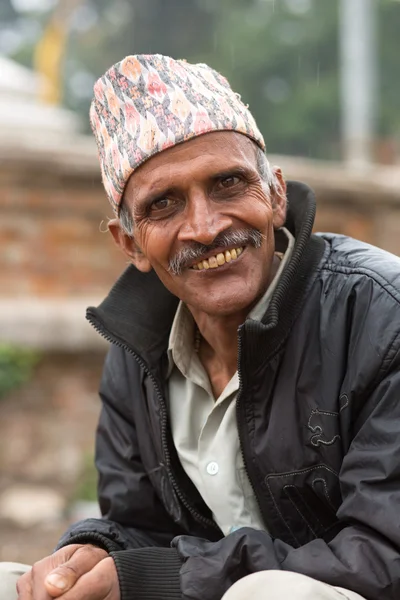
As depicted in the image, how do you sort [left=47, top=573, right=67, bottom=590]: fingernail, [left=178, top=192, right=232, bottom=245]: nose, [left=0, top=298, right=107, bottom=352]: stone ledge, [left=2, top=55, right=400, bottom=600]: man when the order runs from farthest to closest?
[left=0, top=298, right=107, bottom=352]: stone ledge < [left=178, top=192, right=232, bottom=245]: nose < [left=47, top=573, right=67, bottom=590]: fingernail < [left=2, top=55, right=400, bottom=600]: man

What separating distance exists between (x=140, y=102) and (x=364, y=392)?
1006mm

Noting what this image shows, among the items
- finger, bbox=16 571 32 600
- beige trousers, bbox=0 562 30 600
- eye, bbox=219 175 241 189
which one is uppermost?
eye, bbox=219 175 241 189

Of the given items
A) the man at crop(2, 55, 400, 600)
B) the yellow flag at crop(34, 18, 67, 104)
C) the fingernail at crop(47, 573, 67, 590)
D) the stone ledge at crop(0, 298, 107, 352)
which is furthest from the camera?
the yellow flag at crop(34, 18, 67, 104)

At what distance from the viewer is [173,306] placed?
10.0 feet

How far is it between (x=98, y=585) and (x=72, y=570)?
0.26 feet

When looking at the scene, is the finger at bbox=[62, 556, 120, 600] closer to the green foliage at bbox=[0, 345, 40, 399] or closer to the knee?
the knee

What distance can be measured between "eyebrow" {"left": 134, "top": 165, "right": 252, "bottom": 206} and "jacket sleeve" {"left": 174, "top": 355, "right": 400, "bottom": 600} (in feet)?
2.22

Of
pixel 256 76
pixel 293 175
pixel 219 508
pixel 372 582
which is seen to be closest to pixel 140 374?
pixel 219 508

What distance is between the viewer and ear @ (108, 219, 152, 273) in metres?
2.90

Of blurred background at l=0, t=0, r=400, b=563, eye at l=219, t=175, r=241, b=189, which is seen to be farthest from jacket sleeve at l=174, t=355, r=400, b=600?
blurred background at l=0, t=0, r=400, b=563

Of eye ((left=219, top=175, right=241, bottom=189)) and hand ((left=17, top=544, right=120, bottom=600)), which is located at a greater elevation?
eye ((left=219, top=175, right=241, bottom=189))

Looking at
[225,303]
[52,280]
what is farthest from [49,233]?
[225,303]

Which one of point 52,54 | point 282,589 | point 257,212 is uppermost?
point 257,212

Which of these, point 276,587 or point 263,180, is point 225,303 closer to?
point 263,180
